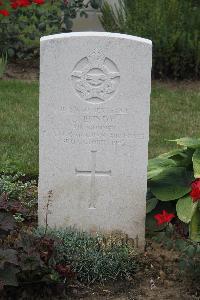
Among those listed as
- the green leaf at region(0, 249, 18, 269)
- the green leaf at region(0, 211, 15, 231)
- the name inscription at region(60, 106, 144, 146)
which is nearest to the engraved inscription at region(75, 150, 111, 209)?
the name inscription at region(60, 106, 144, 146)

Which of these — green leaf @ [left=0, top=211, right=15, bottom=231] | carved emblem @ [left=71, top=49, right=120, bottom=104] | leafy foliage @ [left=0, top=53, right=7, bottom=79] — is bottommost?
leafy foliage @ [left=0, top=53, right=7, bottom=79]

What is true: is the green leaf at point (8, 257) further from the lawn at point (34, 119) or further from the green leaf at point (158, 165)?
the lawn at point (34, 119)

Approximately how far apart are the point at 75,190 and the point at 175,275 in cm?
82

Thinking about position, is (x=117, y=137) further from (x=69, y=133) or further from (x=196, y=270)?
(x=196, y=270)

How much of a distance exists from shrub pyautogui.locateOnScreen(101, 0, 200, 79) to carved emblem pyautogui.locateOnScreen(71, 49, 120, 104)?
5304 millimetres

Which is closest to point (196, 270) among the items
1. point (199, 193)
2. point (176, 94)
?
point (199, 193)

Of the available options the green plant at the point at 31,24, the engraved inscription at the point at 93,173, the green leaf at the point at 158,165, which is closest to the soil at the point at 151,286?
the engraved inscription at the point at 93,173

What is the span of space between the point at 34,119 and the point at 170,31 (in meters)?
2.55

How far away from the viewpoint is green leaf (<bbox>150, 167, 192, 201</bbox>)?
18.6ft

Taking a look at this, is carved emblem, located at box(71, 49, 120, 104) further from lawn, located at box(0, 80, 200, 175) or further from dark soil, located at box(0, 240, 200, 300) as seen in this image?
lawn, located at box(0, 80, 200, 175)

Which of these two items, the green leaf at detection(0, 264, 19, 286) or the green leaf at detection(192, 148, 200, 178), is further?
the green leaf at detection(192, 148, 200, 178)

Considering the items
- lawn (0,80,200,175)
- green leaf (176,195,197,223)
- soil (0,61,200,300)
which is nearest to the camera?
soil (0,61,200,300)

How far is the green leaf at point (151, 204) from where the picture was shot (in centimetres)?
573

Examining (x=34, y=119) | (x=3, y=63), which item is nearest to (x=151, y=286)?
(x=34, y=119)
